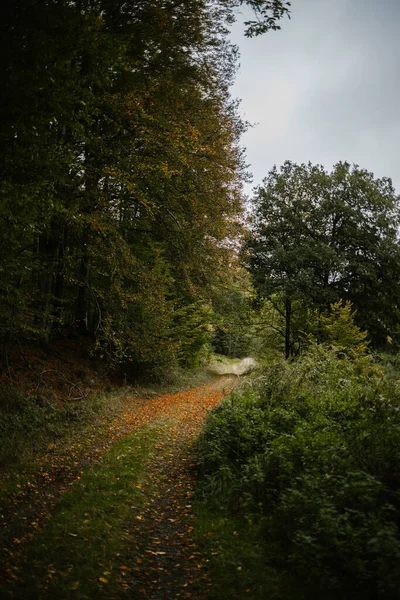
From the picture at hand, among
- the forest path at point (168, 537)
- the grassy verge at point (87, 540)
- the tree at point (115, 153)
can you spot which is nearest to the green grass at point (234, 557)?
the forest path at point (168, 537)

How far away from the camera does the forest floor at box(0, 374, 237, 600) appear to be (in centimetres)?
393

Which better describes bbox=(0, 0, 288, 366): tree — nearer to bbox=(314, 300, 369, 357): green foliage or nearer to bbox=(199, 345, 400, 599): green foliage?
bbox=(199, 345, 400, 599): green foliage

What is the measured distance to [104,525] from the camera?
5.06 m

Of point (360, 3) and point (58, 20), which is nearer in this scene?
point (58, 20)

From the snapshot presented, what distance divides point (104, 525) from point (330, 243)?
19136 millimetres

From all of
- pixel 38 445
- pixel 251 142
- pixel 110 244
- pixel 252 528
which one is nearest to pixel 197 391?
pixel 110 244

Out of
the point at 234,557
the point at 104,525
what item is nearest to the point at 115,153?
the point at 104,525

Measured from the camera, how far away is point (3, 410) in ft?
30.4

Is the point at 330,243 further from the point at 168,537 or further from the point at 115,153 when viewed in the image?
the point at 168,537

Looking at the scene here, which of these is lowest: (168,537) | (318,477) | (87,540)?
(168,537)

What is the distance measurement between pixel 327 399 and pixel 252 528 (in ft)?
13.6

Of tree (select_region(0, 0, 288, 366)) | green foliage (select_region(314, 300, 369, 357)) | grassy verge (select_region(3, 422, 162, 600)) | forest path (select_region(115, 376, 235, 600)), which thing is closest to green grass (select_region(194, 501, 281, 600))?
forest path (select_region(115, 376, 235, 600))

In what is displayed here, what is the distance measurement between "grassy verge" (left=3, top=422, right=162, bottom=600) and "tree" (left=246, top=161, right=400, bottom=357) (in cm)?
1517

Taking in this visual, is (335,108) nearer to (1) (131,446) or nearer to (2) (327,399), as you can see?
(2) (327,399)
